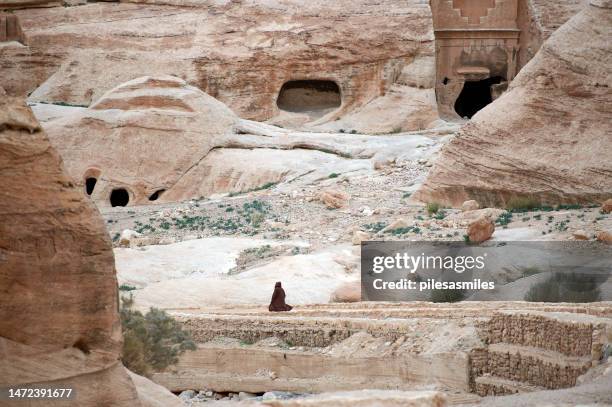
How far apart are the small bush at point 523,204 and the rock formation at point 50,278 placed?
1365 cm

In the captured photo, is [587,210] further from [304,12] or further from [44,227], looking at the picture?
[304,12]

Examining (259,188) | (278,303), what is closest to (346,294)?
(278,303)

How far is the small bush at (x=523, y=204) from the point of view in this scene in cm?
2159

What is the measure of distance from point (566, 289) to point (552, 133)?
590cm

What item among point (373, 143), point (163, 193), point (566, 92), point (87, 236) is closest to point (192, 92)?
point (163, 193)

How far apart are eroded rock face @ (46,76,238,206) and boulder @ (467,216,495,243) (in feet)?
36.3

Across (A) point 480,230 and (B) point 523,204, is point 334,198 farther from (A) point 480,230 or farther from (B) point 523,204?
(A) point 480,230

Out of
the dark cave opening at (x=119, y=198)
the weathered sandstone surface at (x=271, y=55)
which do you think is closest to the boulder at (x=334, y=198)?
the dark cave opening at (x=119, y=198)

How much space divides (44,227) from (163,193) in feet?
68.7

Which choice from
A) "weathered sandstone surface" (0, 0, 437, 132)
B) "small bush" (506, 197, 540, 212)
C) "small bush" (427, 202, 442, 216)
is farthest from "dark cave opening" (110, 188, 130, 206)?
"small bush" (506, 197, 540, 212)

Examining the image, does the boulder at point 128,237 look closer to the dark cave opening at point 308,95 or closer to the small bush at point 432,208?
the small bush at point 432,208

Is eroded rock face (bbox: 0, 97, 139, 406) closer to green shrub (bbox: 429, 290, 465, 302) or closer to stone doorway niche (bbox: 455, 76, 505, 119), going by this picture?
green shrub (bbox: 429, 290, 465, 302)

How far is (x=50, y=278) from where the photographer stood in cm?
870

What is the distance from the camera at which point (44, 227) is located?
8.60 m
